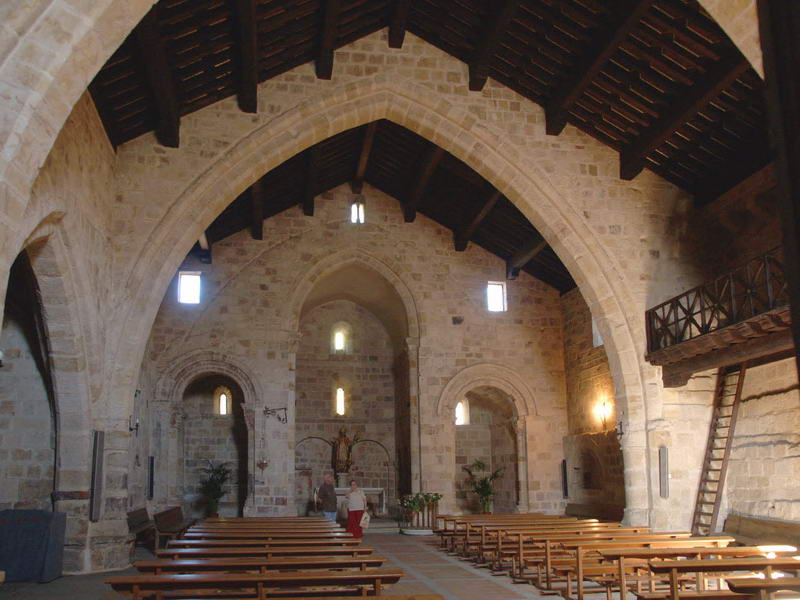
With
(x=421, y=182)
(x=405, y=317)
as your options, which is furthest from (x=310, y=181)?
(x=405, y=317)

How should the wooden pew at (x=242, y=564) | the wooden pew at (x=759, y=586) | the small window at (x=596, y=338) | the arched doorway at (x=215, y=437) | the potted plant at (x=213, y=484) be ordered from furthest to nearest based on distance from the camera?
1. the arched doorway at (x=215, y=437)
2. the potted plant at (x=213, y=484)
3. the small window at (x=596, y=338)
4. the wooden pew at (x=242, y=564)
5. the wooden pew at (x=759, y=586)

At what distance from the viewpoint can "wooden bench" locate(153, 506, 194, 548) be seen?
12.2m

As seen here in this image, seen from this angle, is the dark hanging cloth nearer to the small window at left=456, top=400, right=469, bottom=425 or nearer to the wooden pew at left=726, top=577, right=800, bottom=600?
the wooden pew at left=726, top=577, right=800, bottom=600

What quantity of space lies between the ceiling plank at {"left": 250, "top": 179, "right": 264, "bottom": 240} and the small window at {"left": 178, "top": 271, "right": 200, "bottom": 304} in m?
1.47

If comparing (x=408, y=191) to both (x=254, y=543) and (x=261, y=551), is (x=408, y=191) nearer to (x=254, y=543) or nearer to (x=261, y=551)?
(x=254, y=543)

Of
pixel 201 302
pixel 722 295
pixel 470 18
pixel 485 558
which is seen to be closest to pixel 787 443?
pixel 722 295

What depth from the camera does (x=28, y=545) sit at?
9.32 meters

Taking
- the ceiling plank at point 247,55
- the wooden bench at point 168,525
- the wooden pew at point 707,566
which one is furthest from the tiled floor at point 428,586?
the ceiling plank at point 247,55

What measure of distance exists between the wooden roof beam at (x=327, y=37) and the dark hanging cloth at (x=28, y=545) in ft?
23.5

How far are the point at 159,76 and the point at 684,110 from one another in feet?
22.3

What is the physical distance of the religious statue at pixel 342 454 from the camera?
18422mm

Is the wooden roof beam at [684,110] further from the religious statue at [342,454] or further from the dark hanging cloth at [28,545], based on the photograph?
the dark hanging cloth at [28,545]

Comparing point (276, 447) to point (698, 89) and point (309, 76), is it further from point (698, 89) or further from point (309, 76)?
point (698, 89)

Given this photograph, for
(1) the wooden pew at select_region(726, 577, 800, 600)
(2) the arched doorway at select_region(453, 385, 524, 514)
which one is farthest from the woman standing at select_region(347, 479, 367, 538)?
(1) the wooden pew at select_region(726, 577, 800, 600)
